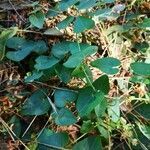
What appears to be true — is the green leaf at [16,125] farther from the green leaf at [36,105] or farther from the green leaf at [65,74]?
the green leaf at [65,74]

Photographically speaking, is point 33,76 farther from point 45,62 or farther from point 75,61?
point 75,61

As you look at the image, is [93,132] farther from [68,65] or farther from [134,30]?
[134,30]

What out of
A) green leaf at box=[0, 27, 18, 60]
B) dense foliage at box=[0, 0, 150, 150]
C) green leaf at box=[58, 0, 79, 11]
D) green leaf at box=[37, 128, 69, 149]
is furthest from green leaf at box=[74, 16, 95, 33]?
green leaf at box=[37, 128, 69, 149]

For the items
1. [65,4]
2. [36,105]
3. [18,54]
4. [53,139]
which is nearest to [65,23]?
[65,4]

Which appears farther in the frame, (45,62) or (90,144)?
(45,62)

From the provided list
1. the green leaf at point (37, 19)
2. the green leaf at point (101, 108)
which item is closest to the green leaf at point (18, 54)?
the green leaf at point (37, 19)

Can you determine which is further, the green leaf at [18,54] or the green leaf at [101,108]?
the green leaf at [18,54]
